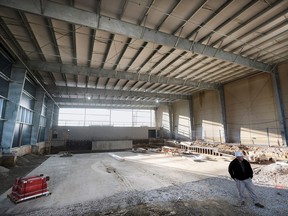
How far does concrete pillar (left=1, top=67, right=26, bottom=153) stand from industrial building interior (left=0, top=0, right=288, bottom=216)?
0.07 meters

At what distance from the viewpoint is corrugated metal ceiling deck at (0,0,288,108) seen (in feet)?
23.7

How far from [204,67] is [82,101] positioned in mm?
18472

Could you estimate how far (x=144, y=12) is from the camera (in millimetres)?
7664

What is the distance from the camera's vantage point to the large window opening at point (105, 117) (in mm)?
28969

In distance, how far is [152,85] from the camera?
19.1 m

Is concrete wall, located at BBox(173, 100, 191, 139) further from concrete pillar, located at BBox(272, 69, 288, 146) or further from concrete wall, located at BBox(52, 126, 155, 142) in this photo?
concrete pillar, located at BBox(272, 69, 288, 146)

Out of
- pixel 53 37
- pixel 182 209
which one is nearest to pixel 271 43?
pixel 182 209

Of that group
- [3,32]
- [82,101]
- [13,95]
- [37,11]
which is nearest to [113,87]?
[82,101]

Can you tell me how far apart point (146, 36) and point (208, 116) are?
1534 cm

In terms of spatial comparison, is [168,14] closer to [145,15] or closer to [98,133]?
[145,15]

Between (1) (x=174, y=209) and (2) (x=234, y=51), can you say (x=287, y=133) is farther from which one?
(1) (x=174, y=209)

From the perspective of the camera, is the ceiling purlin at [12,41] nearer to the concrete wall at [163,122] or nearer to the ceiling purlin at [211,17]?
the ceiling purlin at [211,17]

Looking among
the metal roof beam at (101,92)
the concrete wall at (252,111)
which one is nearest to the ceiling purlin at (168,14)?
the concrete wall at (252,111)

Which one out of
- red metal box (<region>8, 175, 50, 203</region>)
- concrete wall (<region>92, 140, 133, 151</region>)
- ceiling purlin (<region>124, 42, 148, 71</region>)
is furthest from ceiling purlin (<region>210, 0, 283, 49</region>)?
concrete wall (<region>92, 140, 133, 151</region>)
